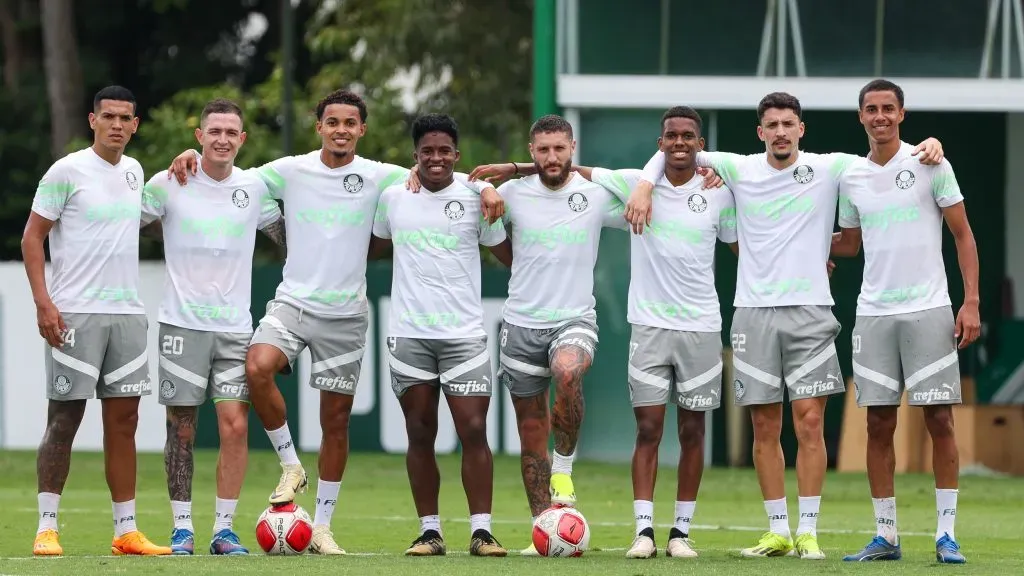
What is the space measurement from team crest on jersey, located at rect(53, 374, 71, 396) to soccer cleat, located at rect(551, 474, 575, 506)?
2.67 m

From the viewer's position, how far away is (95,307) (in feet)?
33.4

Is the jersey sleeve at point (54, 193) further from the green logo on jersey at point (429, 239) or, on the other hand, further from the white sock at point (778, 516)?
the white sock at point (778, 516)

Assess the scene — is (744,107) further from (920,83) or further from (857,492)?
(857,492)

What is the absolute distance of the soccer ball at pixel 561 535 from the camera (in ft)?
32.8

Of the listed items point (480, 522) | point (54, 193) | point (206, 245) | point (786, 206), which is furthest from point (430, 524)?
point (54, 193)

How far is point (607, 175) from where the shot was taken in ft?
34.7

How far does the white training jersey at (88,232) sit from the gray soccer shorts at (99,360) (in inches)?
3.2

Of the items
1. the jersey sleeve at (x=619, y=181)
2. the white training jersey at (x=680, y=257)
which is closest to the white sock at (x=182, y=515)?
the white training jersey at (x=680, y=257)

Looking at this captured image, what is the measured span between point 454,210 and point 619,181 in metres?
0.97

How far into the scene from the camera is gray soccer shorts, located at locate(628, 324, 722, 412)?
1022 centimetres

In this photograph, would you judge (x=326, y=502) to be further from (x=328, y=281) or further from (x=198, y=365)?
(x=328, y=281)

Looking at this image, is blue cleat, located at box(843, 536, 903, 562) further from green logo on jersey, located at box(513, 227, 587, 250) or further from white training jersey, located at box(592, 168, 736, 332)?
green logo on jersey, located at box(513, 227, 587, 250)

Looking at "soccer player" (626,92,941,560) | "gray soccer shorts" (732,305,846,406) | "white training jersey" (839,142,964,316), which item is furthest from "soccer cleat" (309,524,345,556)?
"white training jersey" (839,142,964,316)

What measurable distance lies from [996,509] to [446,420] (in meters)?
6.99
